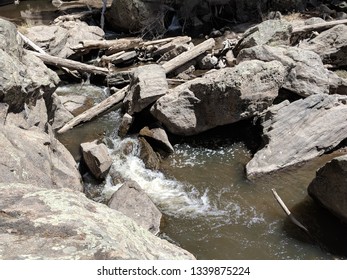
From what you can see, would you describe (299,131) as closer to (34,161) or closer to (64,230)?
(34,161)

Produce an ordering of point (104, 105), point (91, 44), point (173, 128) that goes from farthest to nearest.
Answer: point (91, 44)
point (104, 105)
point (173, 128)

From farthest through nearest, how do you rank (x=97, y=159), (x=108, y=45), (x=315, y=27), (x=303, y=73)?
(x=108, y=45) < (x=315, y=27) < (x=303, y=73) < (x=97, y=159)

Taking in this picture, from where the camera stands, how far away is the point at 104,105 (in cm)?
1114

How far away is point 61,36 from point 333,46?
10.5 m

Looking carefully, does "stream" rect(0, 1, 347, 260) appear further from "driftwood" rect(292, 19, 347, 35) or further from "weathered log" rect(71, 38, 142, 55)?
"driftwood" rect(292, 19, 347, 35)

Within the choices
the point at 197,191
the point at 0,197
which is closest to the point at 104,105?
the point at 197,191

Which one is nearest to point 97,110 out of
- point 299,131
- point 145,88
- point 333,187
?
point 145,88

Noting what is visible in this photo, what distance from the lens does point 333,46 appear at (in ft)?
40.7

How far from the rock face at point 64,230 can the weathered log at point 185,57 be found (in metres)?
9.23

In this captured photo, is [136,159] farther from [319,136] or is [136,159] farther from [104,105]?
[319,136]

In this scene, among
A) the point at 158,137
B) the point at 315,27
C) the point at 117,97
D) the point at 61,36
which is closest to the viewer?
the point at 158,137

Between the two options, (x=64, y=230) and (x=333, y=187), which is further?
(x=333, y=187)

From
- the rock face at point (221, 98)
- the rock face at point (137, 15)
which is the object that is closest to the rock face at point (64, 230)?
the rock face at point (221, 98)

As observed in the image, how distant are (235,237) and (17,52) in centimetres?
620
